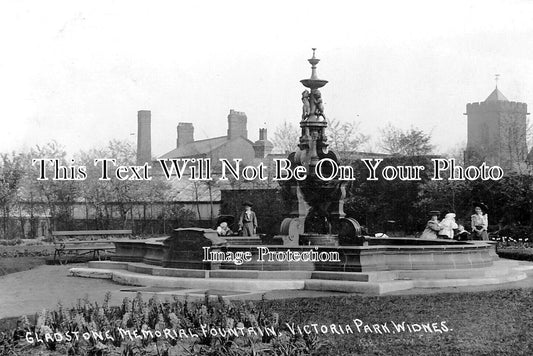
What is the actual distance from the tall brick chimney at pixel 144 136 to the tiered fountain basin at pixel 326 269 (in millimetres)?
37233

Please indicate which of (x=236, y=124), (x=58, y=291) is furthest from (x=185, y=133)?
(x=58, y=291)

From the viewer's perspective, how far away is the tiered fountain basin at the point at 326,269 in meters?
15.0

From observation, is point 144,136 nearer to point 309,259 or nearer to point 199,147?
point 199,147

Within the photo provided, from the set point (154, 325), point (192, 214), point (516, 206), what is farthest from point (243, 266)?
point (192, 214)

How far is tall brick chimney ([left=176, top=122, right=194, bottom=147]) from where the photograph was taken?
6600 cm

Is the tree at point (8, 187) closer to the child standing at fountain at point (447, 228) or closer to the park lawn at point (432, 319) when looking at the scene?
the child standing at fountain at point (447, 228)

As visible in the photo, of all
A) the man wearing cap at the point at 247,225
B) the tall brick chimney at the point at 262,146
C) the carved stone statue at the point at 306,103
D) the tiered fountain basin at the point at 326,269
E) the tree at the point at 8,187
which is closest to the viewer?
the tiered fountain basin at the point at 326,269

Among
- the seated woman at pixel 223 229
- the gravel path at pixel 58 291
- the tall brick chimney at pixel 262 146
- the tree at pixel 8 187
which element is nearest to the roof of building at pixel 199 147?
the tall brick chimney at pixel 262 146

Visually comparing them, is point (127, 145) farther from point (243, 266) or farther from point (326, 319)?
point (326, 319)

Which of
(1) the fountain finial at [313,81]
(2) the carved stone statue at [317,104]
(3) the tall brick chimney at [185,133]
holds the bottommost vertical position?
(2) the carved stone statue at [317,104]

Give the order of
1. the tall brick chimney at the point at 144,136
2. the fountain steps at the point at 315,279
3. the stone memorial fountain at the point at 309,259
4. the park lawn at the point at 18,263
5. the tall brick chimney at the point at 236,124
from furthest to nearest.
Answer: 1. the tall brick chimney at the point at 236,124
2. the tall brick chimney at the point at 144,136
3. the park lawn at the point at 18,263
4. the stone memorial fountain at the point at 309,259
5. the fountain steps at the point at 315,279

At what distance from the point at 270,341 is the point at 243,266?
24.8 ft

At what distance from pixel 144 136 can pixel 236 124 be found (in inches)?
313

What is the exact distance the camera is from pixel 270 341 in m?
Answer: 8.66
